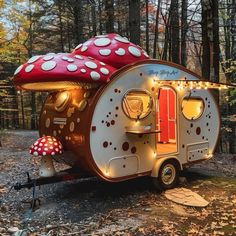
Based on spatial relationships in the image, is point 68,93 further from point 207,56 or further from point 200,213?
point 207,56

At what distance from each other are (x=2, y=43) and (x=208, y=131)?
45.8 feet

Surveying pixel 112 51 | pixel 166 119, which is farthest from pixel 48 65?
pixel 166 119

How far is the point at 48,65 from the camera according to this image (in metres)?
6.11

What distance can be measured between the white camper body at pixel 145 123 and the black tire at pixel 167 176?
0.06 meters

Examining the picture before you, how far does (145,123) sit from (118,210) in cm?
187

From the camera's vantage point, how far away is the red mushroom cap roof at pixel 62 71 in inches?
238

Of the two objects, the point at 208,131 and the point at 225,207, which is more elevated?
the point at 208,131

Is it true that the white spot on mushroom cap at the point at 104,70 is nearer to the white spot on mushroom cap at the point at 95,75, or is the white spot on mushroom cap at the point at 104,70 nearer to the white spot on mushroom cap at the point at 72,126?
the white spot on mushroom cap at the point at 95,75

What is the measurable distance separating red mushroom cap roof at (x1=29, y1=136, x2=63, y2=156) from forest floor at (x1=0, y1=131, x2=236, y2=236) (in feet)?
3.22

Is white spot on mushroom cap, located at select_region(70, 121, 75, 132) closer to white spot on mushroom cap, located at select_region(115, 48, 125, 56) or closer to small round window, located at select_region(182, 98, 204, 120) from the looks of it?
white spot on mushroom cap, located at select_region(115, 48, 125, 56)

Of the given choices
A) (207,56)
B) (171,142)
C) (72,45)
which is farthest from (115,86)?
(72,45)

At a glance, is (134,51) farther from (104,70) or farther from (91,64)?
(91,64)

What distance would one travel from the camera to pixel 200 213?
614 centimetres

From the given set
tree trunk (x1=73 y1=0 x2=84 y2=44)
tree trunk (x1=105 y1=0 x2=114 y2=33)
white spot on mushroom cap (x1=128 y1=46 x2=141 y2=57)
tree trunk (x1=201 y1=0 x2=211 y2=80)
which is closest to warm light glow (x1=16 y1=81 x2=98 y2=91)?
white spot on mushroom cap (x1=128 y1=46 x2=141 y2=57)
